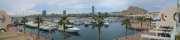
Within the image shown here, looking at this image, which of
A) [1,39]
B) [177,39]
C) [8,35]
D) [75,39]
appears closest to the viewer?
[177,39]

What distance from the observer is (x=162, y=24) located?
248 feet

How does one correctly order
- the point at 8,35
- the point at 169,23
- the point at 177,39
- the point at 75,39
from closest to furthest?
the point at 177,39, the point at 8,35, the point at 169,23, the point at 75,39

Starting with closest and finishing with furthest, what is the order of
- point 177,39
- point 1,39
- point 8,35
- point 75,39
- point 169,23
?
1. point 177,39
2. point 1,39
3. point 8,35
4. point 169,23
5. point 75,39

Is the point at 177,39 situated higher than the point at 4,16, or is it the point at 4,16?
the point at 4,16

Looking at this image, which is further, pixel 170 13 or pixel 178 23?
pixel 170 13

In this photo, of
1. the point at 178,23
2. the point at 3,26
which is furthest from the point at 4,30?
the point at 178,23

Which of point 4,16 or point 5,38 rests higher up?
point 4,16

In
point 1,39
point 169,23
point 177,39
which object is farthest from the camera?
point 169,23

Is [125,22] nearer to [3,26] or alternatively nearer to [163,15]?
[163,15]

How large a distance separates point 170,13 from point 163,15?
106 inches

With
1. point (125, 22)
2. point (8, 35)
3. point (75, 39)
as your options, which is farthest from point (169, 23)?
point (8, 35)

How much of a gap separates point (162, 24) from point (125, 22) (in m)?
11.3

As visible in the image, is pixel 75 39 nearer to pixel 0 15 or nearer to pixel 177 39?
pixel 0 15

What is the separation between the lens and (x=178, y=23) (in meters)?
61.0
